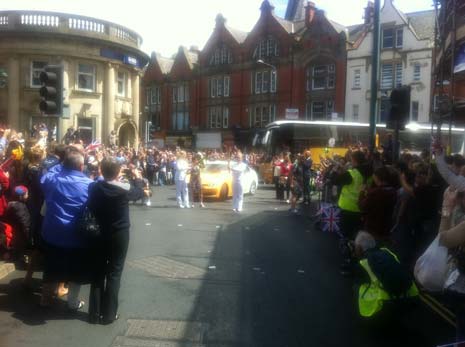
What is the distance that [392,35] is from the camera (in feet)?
133

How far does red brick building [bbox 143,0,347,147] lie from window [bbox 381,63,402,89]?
3.38 meters

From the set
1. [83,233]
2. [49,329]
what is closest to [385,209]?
[83,233]

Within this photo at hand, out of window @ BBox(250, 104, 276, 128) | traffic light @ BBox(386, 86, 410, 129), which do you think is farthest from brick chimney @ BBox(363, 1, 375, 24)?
traffic light @ BBox(386, 86, 410, 129)

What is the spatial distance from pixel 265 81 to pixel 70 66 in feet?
83.0

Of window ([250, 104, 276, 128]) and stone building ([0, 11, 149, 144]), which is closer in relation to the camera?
stone building ([0, 11, 149, 144])

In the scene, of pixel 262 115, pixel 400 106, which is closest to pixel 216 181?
pixel 400 106

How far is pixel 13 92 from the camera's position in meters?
26.9

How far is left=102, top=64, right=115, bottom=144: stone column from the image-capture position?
28953 mm

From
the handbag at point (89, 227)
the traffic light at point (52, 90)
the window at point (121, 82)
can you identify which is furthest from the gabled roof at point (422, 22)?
the handbag at point (89, 227)

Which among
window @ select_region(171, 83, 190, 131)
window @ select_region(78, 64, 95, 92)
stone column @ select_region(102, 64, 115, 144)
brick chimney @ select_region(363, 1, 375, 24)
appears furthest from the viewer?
window @ select_region(171, 83, 190, 131)

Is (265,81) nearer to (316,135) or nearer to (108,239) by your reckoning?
(316,135)

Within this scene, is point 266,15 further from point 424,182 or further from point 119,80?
point 424,182

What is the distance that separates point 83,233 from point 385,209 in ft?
11.4

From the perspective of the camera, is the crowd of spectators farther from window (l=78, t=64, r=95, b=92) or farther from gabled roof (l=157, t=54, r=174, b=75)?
gabled roof (l=157, t=54, r=174, b=75)
